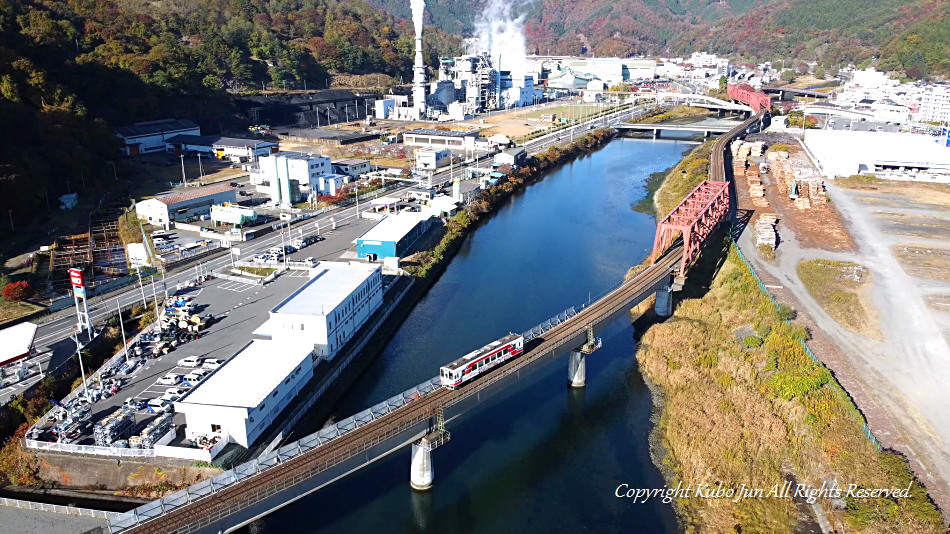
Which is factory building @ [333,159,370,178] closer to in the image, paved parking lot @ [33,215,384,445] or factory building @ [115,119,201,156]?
paved parking lot @ [33,215,384,445]

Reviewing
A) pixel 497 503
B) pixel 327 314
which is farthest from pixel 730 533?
pixel 327 314

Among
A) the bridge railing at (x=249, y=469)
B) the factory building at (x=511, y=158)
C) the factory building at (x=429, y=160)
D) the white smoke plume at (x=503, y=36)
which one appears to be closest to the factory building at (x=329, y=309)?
the bridge railing at (x=249, y=469)

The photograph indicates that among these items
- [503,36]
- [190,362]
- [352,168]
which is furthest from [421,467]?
[503,36]

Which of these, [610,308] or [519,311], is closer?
[610,308]

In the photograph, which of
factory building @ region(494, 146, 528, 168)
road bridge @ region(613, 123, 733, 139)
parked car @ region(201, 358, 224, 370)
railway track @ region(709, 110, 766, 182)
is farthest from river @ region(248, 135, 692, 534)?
road bridge @ region(613, 123, 733, 139)

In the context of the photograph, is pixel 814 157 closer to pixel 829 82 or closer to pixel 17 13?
pixel 17 13

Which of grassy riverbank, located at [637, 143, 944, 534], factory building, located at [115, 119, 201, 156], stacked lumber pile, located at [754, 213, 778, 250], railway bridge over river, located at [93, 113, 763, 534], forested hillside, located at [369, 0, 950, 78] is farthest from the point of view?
forested hillside, located at [369, 0, 950, 78]

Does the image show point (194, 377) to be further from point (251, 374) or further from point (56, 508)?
point (56, 508)
